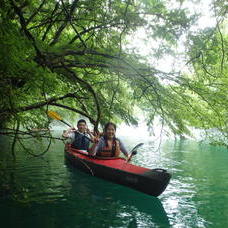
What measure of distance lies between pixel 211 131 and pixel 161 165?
23.3 ft

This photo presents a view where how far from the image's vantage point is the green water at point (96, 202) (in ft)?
19.0

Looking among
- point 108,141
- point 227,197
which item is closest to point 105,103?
point 108,141

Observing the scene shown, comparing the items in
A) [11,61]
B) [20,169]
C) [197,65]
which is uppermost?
[197,65]

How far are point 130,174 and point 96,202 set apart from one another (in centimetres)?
124

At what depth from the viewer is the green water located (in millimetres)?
5797

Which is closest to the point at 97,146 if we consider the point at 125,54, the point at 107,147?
the point at 107,147

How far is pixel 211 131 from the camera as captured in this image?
23.4 ft

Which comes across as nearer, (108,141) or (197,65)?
(197,65)

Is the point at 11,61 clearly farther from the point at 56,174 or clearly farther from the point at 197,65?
the point at 56,174

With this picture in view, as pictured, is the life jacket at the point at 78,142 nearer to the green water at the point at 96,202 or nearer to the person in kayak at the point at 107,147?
the green water at the point at 96,202

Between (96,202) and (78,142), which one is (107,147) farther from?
(78,142)

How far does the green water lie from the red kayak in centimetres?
32

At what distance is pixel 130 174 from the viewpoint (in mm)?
7793

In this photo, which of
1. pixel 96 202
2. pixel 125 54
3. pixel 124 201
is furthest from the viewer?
pixel 124 201
